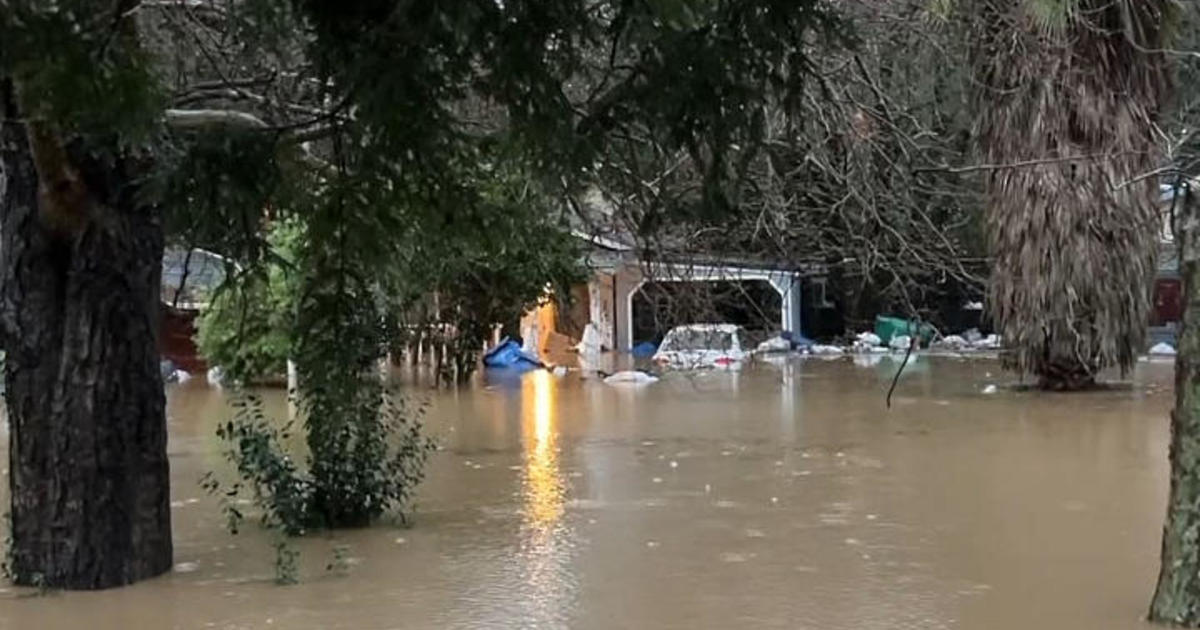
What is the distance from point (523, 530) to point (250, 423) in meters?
1.98

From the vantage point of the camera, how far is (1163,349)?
3055 centimetres

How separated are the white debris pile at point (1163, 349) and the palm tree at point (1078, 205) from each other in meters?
10.3

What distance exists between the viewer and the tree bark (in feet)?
21.7

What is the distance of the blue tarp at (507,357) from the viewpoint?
29.6 meters

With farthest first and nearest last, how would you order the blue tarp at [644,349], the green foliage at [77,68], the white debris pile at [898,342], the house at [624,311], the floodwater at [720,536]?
the white debris pile at [898,342] → the blue tarp at [644,349] → the house at [624,311] → the floodwater at [720,536] → the green foliage at [77,68]

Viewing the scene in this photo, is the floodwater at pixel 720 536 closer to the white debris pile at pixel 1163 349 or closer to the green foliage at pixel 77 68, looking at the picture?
the green foliage at pixel 77 68

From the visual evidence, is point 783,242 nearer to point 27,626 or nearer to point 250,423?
point 250,423

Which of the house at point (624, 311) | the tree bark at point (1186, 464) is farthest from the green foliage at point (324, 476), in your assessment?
the house at point (624, 311)

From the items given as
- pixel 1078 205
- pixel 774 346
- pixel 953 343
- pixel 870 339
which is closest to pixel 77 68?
pixel 1078 205

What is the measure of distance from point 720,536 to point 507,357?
1998 centimetres

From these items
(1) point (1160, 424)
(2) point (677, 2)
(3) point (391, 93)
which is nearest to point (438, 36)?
(3) point (391, 93)

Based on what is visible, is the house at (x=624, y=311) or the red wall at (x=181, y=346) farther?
the red wall at (x=181, y=346)

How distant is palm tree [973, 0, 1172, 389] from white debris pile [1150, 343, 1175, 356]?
407 inches

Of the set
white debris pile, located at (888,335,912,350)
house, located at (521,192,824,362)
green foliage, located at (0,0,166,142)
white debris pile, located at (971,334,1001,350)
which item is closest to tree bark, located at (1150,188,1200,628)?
green foliage, located at (0,0,166,142)
